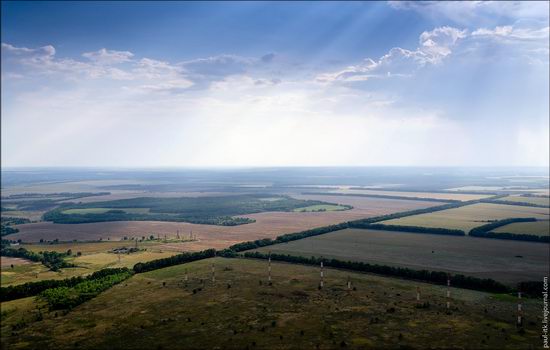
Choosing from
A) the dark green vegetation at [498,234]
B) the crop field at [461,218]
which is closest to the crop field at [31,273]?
the crop field at [461,218]

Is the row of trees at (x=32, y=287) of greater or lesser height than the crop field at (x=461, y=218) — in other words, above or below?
below

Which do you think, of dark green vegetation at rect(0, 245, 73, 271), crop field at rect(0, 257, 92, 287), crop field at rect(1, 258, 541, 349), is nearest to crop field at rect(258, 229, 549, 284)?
crop field at rect(1, 258, 541, 349)

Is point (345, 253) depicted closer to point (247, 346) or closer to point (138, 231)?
point (247, 346)

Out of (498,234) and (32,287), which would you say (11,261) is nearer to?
(32,287)

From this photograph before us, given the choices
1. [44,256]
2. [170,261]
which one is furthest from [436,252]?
[44,256]

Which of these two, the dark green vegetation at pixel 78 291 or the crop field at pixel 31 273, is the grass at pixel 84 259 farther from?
the dark green vegetation at pixel 78 291

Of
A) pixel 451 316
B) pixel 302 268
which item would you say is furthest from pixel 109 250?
pixel 451 316
